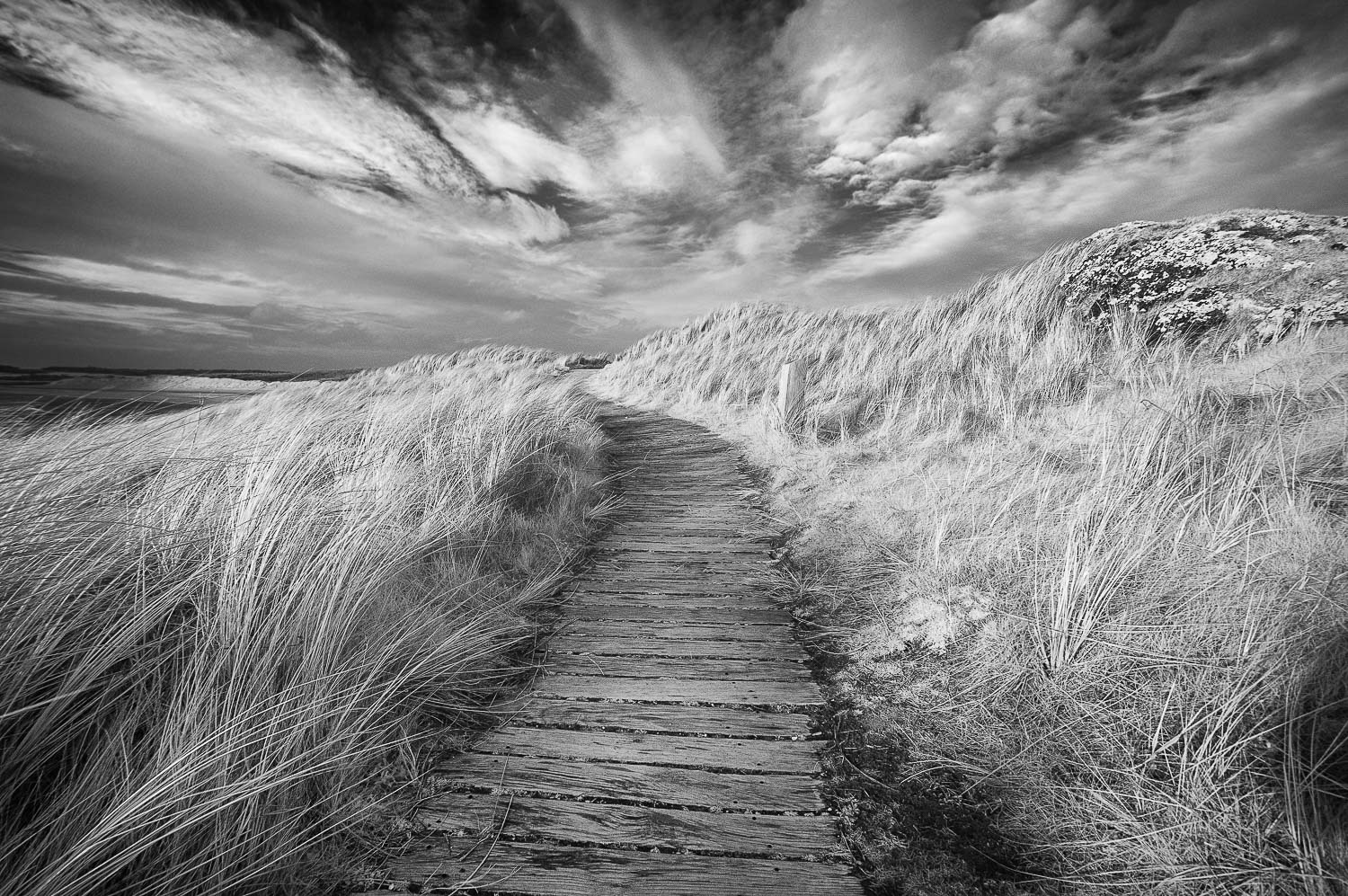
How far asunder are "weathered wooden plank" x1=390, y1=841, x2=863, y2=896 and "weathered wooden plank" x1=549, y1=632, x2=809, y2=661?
119 centimetres

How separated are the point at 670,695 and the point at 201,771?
1689 mm

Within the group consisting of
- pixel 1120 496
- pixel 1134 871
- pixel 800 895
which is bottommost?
pixel 800 895

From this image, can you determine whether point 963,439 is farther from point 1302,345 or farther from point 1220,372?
point 1302,345

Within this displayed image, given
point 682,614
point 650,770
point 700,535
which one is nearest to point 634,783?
point 650,770

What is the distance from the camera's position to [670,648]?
2.87 metres

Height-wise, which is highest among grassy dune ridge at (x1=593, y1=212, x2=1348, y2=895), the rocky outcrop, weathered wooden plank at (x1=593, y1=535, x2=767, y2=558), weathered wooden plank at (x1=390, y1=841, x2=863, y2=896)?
the rocky outcrop

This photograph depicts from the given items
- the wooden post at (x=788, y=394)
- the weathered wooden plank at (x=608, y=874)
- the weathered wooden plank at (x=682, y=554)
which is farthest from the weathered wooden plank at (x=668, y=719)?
the wooden post at (x=788, y=394)

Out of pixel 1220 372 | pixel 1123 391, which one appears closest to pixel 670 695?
pixel 1123 391

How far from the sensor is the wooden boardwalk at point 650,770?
158 centimetres

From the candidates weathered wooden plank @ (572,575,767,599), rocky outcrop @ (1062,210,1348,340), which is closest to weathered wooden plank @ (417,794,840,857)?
weathered wooden plank @ (572,575,767,599)

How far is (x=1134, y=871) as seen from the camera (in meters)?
1.36

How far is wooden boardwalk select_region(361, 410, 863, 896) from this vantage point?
1.58 m

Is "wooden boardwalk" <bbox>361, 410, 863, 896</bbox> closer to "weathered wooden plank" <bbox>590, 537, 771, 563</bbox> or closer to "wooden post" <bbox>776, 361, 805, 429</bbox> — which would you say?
"weathered wooden plank" <bbox>590, 537, 771, 563</bbox>

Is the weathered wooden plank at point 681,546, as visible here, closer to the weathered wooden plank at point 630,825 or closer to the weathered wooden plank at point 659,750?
the weathered wooden plank at point 659,750
